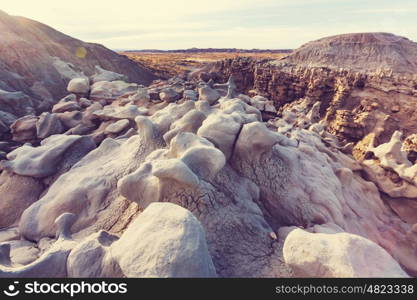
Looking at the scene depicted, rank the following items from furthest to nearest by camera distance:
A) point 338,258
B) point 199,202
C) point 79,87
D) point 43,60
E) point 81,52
Result: 1. point 81,52
2. point 43,60
3. point 79,87
4. point 199,202
5. point 338,258

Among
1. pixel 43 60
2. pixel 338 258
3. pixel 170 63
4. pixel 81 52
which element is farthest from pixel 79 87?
pixel 170 63

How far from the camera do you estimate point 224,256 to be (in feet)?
8.99

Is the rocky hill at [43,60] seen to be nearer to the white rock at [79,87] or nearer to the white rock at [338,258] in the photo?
the white rock at [79,87]

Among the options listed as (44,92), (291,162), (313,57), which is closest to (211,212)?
(291,162)

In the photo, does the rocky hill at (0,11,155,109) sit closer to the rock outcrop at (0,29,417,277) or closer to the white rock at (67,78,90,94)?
the white rock at (67,78,90,94)

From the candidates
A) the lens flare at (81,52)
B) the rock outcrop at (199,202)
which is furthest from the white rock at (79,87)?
the lens flare at (81,52)

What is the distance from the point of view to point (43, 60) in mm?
16438

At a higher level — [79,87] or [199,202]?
[199,202]

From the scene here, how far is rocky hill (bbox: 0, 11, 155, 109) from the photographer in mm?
13357

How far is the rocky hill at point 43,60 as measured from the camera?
1336cm

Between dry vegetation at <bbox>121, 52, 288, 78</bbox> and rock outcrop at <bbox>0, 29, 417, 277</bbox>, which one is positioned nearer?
rock outcrop at <bbox>0, 29, 417, 277</bbox>

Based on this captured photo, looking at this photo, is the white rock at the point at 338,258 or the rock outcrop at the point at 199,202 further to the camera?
the rock outcrop at the point at 199,202

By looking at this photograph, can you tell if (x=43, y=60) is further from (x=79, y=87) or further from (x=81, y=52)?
(x=79, y=87)

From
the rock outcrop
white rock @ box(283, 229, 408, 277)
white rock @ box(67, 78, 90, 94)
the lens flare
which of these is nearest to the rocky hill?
the lens flare
